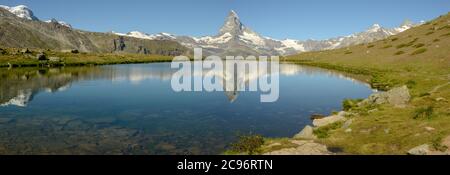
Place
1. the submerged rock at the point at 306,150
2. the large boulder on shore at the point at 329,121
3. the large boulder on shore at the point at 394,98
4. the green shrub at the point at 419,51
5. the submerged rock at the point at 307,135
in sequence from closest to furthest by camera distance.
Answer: the submerged rock at the point at 306,150, the submerged rock at the point at 307,135, the large boulder on shore at the point at 329,121, the large boulder on shore at the point at 394,98, the green shrub at the point at 419,51

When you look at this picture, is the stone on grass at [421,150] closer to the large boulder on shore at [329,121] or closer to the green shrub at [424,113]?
the green shrub at [424,113]

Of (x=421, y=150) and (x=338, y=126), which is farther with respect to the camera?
(x=338, y=126)

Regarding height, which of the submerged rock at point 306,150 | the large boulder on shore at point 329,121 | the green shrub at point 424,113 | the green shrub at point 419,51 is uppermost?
the green shrub at point 419,51

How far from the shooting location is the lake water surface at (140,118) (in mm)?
32688

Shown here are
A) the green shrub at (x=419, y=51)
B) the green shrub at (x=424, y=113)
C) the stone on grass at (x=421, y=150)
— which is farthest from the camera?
the green shrub at (x=419, y=51)

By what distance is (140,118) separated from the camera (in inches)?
1758

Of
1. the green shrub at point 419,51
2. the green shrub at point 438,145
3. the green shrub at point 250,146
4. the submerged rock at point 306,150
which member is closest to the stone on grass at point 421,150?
the green shrub at point 438,145

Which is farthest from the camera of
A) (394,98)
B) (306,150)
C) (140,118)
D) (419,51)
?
(419,51)

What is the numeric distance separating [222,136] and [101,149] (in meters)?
10.6

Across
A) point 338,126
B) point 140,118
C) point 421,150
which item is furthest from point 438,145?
point 140,118

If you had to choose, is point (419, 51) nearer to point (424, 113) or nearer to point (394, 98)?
point (394, 98)

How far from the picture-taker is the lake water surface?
3269 centimetres

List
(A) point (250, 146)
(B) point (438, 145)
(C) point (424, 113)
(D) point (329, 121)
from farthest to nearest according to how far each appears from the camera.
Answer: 1. (D) point (329, 121)
2. (C) point (424, 113)
3. (A) point (250, 146)
4. (B) point (438, 145)
